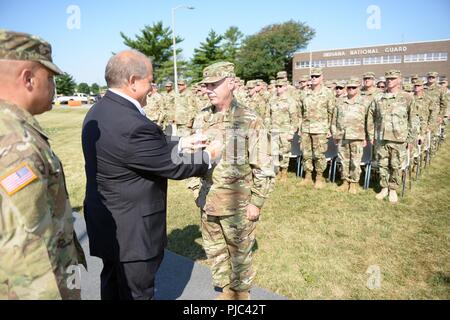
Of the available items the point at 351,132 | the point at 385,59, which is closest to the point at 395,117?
the point at 351,132

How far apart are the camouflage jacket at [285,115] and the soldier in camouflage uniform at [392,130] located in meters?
1.98

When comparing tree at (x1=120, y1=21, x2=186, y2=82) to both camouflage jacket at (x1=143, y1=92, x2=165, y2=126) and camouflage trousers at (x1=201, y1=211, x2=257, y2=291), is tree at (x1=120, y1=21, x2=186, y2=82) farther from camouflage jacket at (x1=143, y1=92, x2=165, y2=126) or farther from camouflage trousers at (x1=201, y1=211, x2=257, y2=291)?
camouflage trousers at (x1=201, y1=211, x2=257, y2=291)

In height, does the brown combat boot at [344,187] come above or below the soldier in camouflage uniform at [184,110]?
below

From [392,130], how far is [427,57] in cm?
5035

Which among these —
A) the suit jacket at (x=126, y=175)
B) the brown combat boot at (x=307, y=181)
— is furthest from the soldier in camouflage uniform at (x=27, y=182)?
the brown combat boot at (x=307, y=181)

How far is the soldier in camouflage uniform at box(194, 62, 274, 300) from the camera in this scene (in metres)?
2.88

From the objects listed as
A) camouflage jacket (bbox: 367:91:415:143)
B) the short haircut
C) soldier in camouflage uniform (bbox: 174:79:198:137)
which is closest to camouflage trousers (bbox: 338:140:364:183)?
camouflage jacket (bbox: 367:91:415:143)

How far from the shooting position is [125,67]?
6.76ft

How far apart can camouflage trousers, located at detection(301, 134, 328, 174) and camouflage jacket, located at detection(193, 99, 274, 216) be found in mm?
4608

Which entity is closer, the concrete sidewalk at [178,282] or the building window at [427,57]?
the concrete sidewalk at [178,282]

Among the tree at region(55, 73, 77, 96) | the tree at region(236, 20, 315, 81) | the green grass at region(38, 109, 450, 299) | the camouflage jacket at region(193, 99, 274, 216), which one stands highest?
the tree at region(236, 20, 315, 81)

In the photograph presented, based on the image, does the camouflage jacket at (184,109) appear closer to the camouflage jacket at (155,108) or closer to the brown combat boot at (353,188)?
the camouflage jacket at (155,108)

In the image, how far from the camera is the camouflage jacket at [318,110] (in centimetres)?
710

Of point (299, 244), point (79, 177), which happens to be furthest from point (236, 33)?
point (299, 244)
